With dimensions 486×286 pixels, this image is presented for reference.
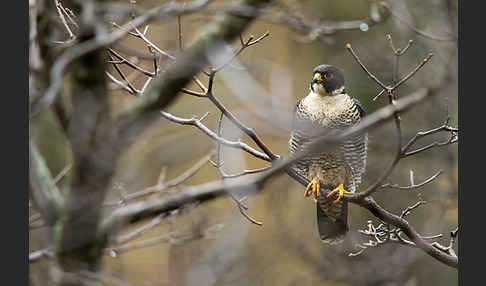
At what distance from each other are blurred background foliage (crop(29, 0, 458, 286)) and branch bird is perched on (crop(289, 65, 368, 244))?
182 millimetres

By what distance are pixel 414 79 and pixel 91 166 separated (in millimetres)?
3446

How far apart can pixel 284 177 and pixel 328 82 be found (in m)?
0.88

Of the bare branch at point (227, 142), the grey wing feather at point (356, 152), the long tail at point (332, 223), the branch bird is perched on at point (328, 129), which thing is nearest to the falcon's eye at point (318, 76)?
the branch bird is perched on at point (328, 129)

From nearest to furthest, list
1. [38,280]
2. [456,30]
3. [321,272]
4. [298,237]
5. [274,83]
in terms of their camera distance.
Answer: [456,30] < [38,280] < [274,83] < [321,272] < [298,237]

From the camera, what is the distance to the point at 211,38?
2277mm

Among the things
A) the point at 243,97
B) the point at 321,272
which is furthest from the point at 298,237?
the point at 243,97

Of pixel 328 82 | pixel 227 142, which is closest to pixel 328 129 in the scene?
pixel 328 82

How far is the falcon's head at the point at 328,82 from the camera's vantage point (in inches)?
144

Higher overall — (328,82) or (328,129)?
(328,82)

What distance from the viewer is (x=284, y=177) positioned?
424cm

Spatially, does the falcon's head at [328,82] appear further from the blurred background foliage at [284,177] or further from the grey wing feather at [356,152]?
the blurred background foliage at [284,177]

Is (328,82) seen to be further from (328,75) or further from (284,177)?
(284,177)

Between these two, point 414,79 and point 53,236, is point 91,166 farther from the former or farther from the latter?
point 414,79

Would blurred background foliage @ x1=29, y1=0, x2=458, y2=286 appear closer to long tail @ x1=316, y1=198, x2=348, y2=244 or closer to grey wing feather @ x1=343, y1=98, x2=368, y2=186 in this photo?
long tail @ x1=316, y1=198, x2=348, y2=244
